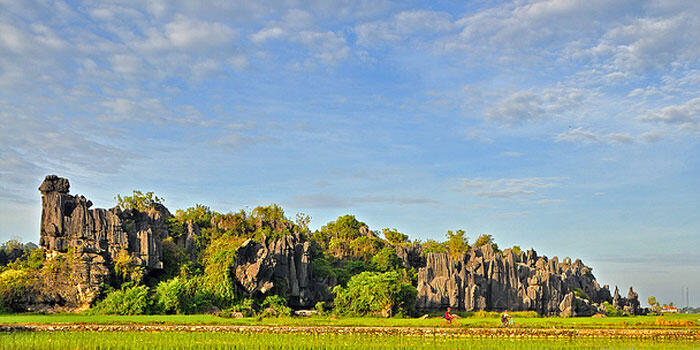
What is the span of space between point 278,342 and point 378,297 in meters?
21.9

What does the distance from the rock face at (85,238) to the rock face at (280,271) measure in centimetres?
798

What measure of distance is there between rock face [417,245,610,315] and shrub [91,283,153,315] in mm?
23934

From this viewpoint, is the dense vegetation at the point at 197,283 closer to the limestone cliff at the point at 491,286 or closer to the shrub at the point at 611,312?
the limestone cliff at the point at 491,286

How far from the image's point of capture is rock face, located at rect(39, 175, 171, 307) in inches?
1732

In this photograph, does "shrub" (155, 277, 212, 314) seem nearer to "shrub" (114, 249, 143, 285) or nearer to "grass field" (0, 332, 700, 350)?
"shrub" (114, 249, 143, 285)

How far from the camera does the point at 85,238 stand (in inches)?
1844

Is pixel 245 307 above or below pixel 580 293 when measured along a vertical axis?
above

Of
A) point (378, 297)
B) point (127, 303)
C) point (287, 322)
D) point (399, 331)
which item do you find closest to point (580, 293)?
point (378, 297)

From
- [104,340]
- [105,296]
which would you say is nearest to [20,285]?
[105,296]

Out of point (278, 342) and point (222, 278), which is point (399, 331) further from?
point (222, 278)

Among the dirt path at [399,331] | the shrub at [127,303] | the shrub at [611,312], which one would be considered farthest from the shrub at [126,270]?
the shrub at [611,312]

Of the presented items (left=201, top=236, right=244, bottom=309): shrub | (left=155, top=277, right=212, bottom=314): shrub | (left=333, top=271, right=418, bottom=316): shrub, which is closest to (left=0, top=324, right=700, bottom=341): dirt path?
(left=155, top=277, right=212, bottom=314): shrub

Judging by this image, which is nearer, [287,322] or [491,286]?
[287,322]

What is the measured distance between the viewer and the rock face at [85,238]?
4400 cm
